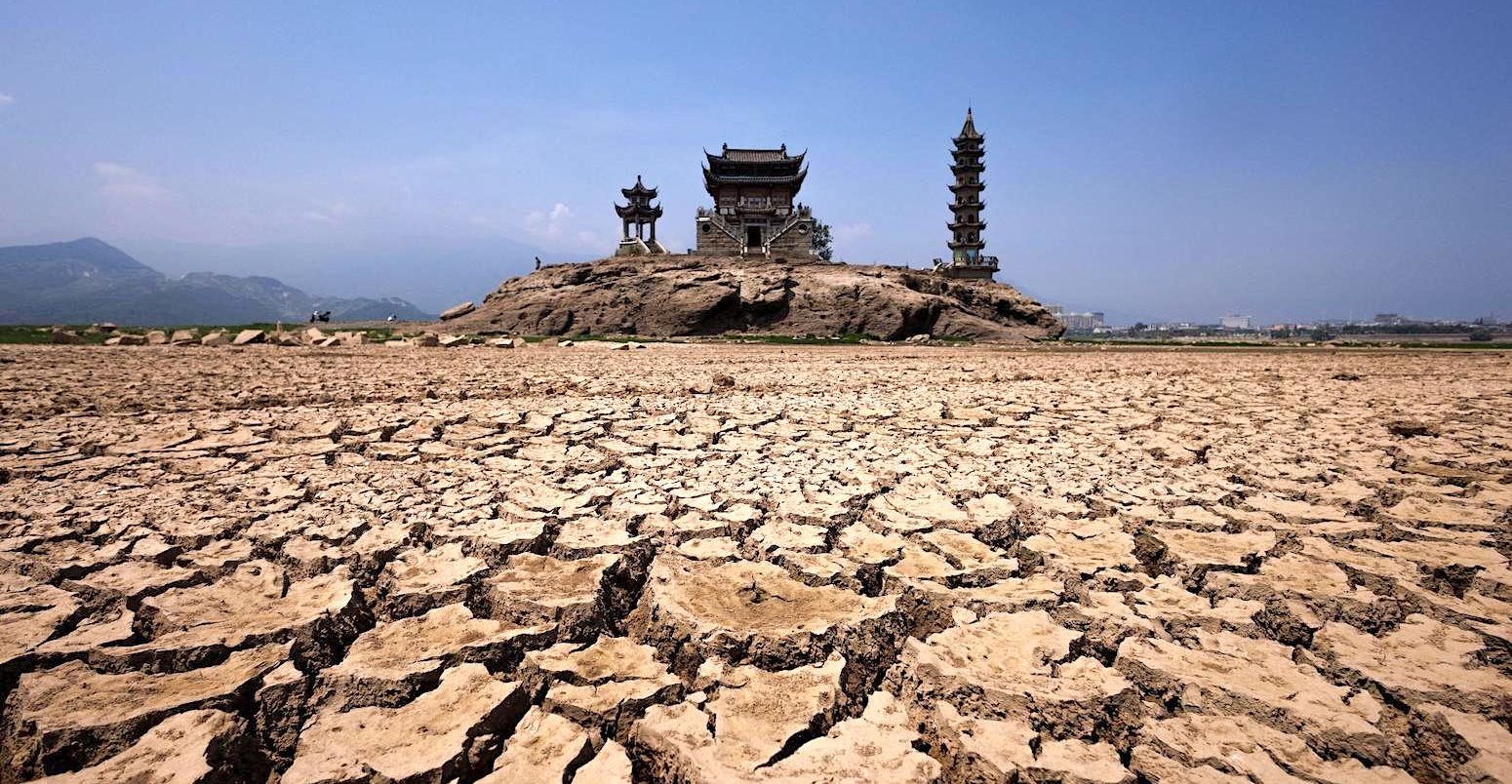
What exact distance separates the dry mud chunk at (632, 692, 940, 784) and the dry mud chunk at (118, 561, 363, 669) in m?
0.88

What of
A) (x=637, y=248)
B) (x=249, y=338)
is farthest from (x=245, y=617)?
(x=637, y=248)

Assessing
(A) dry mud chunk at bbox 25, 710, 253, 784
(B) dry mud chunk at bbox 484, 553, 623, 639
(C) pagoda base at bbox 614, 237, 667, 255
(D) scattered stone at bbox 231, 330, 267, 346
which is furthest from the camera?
(C) pagoda base at bbox 614, 237, 667, 255

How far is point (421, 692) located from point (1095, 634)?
1.62 metres

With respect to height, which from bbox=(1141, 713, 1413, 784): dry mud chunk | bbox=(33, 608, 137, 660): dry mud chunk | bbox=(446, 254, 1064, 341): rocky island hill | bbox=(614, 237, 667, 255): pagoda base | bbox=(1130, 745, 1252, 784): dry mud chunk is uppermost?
bbox=(614, 237, 667, 255): pagoda base

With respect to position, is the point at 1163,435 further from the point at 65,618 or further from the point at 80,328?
the point at 80,328

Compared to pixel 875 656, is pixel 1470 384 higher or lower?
higher

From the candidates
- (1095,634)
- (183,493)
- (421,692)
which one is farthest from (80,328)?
(1095,634)

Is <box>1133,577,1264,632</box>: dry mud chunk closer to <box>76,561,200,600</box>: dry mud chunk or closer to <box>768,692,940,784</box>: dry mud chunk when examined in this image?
<box>768,692,940,784</box>: dry mud chunk

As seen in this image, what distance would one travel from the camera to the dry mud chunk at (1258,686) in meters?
1.22

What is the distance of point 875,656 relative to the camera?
1498mm

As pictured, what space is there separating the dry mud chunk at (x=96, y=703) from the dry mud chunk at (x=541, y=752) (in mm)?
633

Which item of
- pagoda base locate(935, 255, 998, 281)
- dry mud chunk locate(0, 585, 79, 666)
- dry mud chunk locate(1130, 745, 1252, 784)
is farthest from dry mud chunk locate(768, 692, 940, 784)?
pagoda base locate(935, 255, 998, 281)

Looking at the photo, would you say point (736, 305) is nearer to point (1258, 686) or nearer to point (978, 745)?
point (1258, 686)

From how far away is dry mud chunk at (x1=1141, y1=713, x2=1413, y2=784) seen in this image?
112 centimetres
